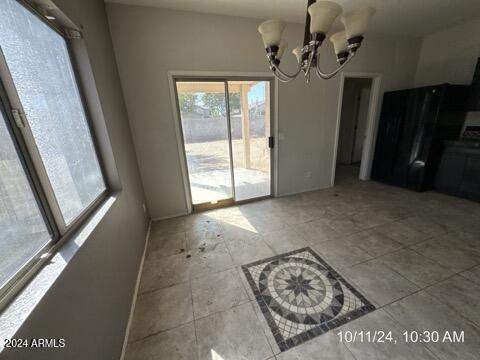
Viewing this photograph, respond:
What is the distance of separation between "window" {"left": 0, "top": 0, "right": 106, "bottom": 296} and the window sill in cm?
7

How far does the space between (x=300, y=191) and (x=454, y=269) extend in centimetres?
215

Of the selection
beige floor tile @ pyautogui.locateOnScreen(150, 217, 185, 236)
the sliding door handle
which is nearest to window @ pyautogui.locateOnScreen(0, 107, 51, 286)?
beige floor tile @ pyautogui.locateOnScreen(150, 217, 185, 236)

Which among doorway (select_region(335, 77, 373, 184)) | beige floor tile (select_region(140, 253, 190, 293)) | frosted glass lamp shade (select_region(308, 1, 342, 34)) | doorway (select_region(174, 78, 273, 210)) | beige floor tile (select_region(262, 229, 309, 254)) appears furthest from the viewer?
doorway (select_region(335, 77, 373, 184))

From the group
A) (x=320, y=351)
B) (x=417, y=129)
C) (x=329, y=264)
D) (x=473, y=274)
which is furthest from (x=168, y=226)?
(x=417, y=129)

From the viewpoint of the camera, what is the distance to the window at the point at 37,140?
77cm

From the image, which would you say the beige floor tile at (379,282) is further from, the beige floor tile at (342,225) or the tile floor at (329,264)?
the beige floor tile at (342,225)

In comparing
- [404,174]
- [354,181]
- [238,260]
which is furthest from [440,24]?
[238,260]

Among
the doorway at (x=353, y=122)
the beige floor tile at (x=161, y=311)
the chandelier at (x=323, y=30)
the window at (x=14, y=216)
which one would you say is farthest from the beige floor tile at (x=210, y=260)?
the doorway at (x=353, y=122)

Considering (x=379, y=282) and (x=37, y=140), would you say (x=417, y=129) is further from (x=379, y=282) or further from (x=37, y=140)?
(x=37, y=140)

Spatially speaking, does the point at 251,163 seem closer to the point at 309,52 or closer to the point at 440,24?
the point at 309,52

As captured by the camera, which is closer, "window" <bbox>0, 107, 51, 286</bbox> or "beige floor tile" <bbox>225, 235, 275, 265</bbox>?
"window" <bbox>0, 107, 51, 286</bbox>

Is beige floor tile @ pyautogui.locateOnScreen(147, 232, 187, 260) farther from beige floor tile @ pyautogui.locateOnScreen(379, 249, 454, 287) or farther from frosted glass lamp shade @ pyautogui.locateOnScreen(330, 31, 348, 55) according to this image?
frosted glass lamp shade @ pyautogui.locateOnScreen(330, 31, 348, 55)

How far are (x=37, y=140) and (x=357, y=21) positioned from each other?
1843 mm

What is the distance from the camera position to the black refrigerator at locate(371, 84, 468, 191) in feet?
9.93
